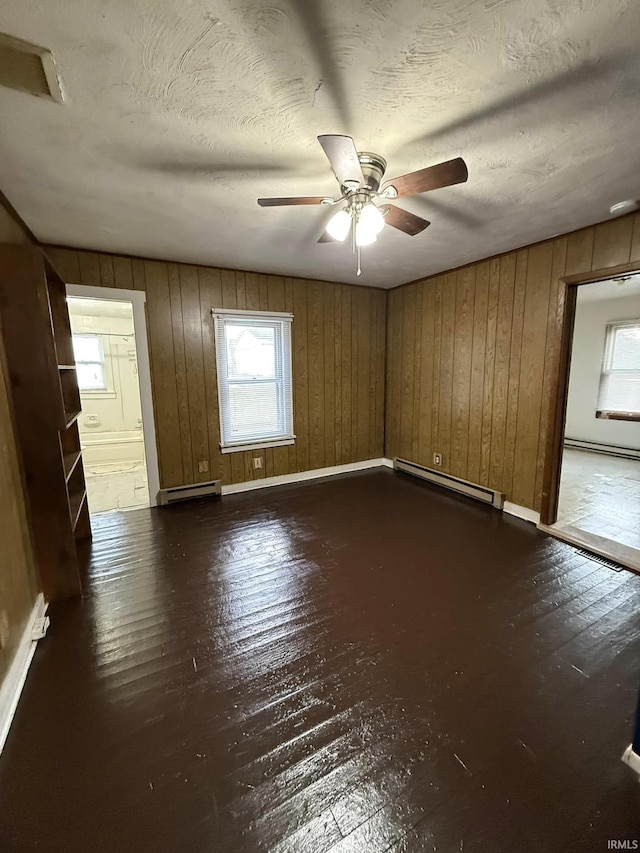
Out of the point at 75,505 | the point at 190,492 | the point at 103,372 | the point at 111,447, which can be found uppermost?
the point at 103,372

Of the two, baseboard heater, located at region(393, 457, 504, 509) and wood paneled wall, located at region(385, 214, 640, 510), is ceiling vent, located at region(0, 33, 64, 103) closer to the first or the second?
wood paneled wall, located at region(385, 214, 640, 510)

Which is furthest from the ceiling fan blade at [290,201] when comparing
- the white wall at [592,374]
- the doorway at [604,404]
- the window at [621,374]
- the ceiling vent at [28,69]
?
the window at [621,374]

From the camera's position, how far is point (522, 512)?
3.29 m

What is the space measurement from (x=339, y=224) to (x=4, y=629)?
96.6 inches

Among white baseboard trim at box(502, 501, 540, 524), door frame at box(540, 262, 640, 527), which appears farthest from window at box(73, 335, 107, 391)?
door frame at box(540, 262, 640, 527)

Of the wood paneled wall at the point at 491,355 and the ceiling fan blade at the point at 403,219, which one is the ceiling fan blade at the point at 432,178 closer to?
the ceiling fan blade at the point at 403,219

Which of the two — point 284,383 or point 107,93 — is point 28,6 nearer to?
point 107,93

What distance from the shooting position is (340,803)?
114 centimetres

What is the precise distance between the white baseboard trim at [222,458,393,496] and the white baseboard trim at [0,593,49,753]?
2108mm

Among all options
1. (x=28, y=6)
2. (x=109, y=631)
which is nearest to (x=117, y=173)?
(x=28, y=6)

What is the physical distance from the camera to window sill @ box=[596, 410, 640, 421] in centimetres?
520

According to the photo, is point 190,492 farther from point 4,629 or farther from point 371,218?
point 371,218

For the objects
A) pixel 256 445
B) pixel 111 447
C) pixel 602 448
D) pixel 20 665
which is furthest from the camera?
pixel 602 448

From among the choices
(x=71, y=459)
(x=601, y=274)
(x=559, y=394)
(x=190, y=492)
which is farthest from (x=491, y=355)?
(x=71, y=459)
